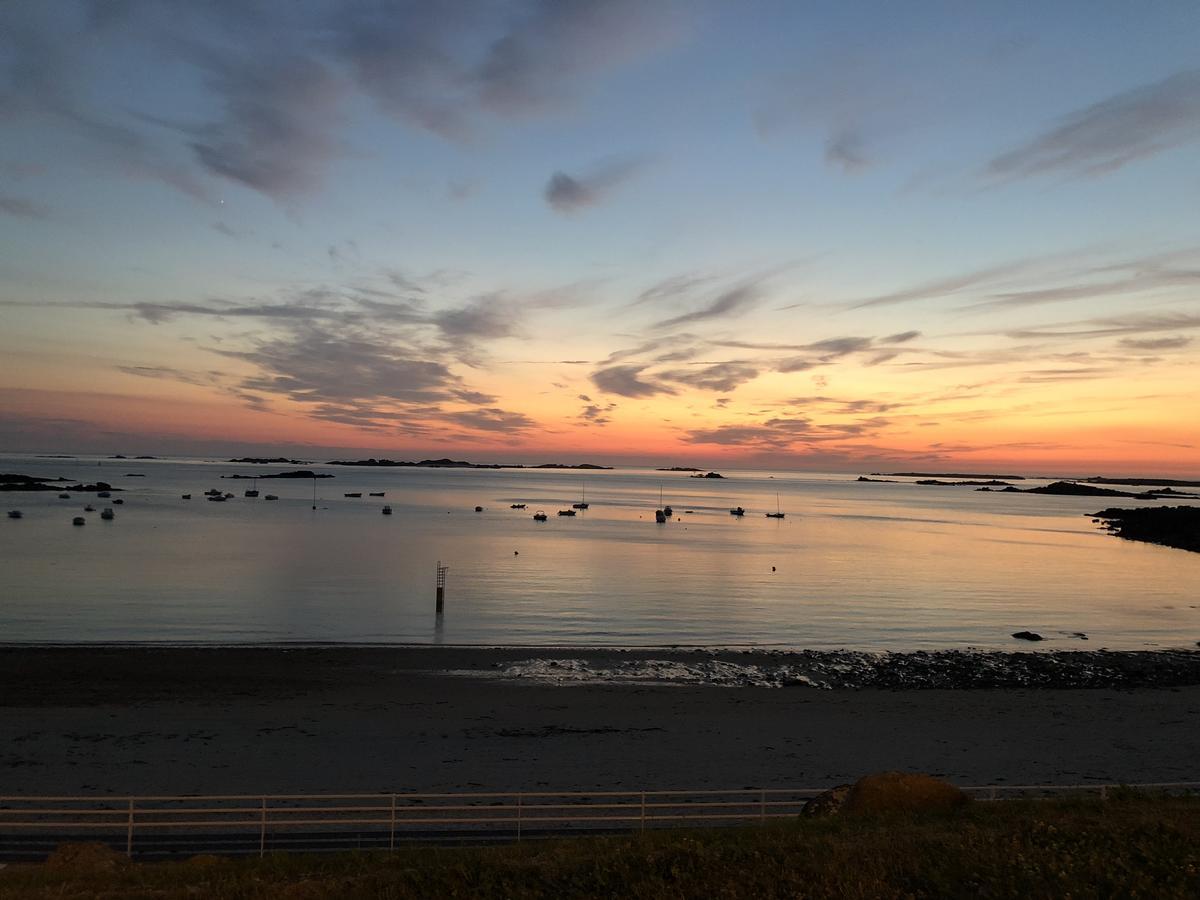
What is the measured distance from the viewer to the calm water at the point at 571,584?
1645 inches

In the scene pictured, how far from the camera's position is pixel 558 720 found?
83.2ft

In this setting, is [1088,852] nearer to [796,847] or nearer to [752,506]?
[796,847]

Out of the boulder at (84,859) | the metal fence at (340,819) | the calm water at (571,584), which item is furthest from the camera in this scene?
the calm water at (571,584)

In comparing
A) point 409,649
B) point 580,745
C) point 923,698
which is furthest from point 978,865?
point 409,649

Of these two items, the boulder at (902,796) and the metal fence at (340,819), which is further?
the boulder at (902,796)

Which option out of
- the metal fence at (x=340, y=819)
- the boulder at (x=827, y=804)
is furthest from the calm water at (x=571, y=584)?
the boulder at (x=827, y=804)

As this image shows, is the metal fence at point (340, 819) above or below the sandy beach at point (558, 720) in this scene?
above

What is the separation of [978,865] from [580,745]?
13220 millimetres

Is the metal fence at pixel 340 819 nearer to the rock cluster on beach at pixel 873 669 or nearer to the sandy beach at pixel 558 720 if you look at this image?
the sandy beach at pixel 558 720

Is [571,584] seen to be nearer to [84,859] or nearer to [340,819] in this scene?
[340,819]

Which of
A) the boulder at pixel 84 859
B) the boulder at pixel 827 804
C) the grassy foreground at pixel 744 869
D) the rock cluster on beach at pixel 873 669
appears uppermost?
the grassy foreground at pixel 744 869

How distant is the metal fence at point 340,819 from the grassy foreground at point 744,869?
1.41m

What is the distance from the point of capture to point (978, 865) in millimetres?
11344

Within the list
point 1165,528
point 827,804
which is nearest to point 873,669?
point 827,804
